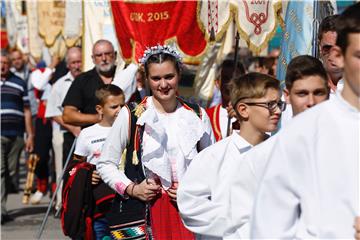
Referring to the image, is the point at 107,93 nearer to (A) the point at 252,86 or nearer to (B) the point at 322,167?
(A) the point at 252,86

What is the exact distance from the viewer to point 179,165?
5.87 metres

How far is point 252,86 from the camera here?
4898 millimetres

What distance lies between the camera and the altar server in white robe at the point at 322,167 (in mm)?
3244

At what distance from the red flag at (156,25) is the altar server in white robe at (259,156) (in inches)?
175

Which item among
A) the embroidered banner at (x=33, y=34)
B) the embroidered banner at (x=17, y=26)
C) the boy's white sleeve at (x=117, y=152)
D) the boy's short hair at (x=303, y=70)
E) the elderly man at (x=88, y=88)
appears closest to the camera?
the boy's short hair at (x=303, y=70)

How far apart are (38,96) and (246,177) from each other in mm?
11667

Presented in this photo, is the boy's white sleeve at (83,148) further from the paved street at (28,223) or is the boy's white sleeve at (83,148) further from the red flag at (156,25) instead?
the paved street at (28,223)

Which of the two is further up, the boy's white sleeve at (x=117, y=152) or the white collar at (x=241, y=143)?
the white collar at (x=241, y=143)

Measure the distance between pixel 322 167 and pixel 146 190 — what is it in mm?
2705

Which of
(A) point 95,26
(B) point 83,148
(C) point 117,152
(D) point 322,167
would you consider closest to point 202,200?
(C) point 117,152

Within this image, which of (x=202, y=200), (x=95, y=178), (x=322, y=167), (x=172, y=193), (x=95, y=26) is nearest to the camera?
(x=322, y=167)

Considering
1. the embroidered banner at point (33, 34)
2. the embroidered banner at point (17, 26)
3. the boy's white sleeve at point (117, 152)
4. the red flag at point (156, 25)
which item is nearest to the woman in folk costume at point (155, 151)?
the boy's white sleeve at point (117, 152)

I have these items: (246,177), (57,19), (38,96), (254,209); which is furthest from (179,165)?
(38,96)

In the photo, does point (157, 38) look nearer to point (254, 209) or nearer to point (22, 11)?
point (254, 209)
